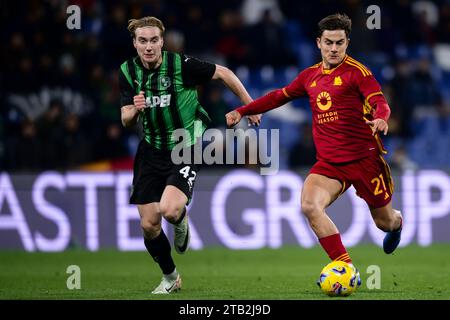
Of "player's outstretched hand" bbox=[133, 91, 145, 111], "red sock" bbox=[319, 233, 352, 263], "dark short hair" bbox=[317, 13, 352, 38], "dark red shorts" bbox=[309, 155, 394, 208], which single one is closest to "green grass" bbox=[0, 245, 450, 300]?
"red sock" bbox=[319, 233, 352, 263]

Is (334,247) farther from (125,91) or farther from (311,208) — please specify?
(125,91)

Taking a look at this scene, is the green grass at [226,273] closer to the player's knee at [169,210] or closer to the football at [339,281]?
the football at [339,281]

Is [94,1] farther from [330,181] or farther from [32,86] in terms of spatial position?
[330,181]

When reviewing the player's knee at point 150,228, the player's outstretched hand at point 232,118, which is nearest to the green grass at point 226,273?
the player's knee at point 150,228

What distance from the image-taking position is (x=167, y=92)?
9.02 meters

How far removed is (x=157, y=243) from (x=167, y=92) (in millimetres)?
1255

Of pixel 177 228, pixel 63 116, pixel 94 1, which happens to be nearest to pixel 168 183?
pixel 177 228

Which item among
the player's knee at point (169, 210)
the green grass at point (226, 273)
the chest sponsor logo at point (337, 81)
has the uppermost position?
the chest sponsor logo at point (337, 81)

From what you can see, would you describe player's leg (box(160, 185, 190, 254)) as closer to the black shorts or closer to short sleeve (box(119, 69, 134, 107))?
the black shorts

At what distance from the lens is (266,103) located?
356 inches

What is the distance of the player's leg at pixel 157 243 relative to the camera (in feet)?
29.2

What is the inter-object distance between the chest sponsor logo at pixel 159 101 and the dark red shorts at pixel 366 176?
1340mm

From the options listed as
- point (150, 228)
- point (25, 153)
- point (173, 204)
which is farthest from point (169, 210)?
point (25, 153)

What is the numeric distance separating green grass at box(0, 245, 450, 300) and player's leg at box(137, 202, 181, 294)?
0.55ft
